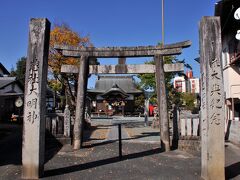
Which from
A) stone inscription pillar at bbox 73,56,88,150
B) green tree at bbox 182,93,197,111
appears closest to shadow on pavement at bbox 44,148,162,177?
stone inscription pillar at bbox 73,56,88,150

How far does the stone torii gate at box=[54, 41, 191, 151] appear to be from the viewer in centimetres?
1166

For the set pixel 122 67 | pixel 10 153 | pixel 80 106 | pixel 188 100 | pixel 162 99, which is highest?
pixel 122 67

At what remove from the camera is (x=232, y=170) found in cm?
793

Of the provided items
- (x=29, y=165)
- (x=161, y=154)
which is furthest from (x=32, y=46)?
(x=161, y=154)

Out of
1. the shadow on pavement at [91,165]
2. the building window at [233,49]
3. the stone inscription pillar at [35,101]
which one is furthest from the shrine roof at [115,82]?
the stone inscription pillar at [35,101]

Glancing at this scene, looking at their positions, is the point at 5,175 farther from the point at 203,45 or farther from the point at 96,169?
the point at 203,45

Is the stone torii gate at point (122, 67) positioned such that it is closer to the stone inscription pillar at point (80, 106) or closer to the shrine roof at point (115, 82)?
the stone inscription pillar at point (80, 106)

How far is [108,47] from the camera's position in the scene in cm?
1212

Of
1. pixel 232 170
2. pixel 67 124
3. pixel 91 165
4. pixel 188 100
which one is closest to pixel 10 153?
pixel 67 124

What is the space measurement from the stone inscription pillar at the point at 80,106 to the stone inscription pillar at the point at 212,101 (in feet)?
19.5

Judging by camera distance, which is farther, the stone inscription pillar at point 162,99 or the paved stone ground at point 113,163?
the stone inscription pillar at point 162,99

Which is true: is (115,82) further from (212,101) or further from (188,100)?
(212,101)

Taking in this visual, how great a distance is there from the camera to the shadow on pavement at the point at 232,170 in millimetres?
7344

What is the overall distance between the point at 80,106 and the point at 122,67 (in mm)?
2500
